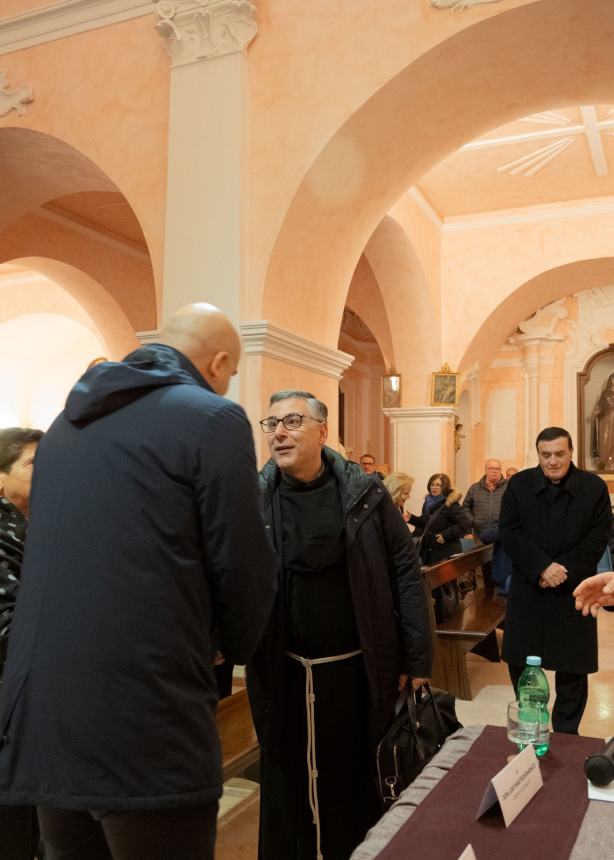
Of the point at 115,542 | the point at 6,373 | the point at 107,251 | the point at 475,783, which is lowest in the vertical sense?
the point at 475,783

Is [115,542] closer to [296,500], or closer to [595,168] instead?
[296,500]

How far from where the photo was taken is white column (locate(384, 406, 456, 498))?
11.5 m

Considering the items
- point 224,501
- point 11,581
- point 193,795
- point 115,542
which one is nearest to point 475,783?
point 193,795

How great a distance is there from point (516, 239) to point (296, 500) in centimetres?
1015

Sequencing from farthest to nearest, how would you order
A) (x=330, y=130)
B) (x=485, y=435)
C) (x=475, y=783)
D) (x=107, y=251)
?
(x=485, y=435) → (x=107, y=251) → (x=330, y=130) → (x=475, y=783)

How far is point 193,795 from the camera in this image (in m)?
1.62

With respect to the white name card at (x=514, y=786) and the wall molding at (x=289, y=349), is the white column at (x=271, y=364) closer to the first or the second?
the wall molding at (x=289, y=349)

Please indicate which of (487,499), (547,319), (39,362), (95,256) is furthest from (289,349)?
(39,362)

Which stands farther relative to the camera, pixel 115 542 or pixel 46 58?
pixel 46 58

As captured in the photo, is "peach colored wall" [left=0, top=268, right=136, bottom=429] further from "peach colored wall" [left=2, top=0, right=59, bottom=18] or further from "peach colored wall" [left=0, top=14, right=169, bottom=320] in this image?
"peach colored wall" [left=0, top=14, right=169, bottom=320]

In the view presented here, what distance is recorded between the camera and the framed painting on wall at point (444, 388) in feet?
38.1

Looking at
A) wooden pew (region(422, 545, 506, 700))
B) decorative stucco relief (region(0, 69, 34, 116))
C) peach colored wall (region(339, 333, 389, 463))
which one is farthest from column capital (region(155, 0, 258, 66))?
peach colored wall (region(339, 333, 389, 463))

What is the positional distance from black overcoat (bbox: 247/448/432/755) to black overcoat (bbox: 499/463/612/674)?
142 centimetres

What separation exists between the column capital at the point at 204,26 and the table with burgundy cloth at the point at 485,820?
5.58 m
